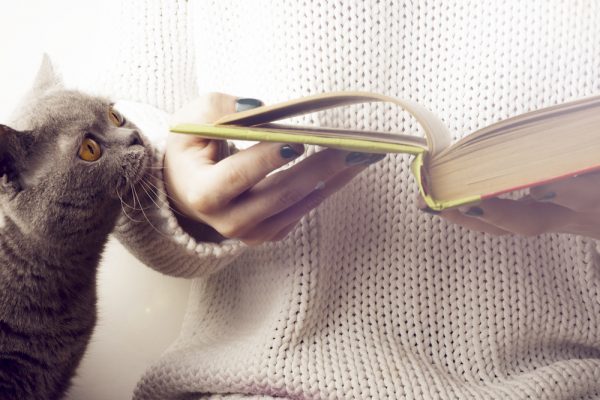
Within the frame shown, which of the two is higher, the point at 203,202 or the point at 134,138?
the point at 134,138

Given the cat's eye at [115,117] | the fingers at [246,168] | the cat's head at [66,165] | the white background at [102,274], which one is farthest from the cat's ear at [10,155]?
the white background at [102,274]

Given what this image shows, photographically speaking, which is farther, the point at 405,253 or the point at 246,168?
the point at 405,253

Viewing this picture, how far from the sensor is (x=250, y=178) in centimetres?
46

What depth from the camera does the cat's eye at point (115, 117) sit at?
635mm

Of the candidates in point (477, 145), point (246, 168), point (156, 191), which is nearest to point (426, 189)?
point (477, 145)

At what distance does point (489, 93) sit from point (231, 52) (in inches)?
13.2

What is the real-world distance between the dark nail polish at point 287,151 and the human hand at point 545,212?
0.15 metres

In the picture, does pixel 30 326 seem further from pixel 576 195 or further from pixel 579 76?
pixel 579 76

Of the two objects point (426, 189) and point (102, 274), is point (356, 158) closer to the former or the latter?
point (426, 189)

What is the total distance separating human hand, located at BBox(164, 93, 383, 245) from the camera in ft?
1.49

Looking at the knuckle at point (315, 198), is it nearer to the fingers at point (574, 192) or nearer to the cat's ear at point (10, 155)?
the fingers at point (574, 192)

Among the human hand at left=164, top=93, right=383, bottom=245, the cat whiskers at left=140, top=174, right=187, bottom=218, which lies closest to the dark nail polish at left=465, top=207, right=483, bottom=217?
the human hand at left=164, top=93, right=383, bottom=245

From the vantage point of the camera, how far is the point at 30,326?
0.58m

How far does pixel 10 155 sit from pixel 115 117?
0.14 meters
